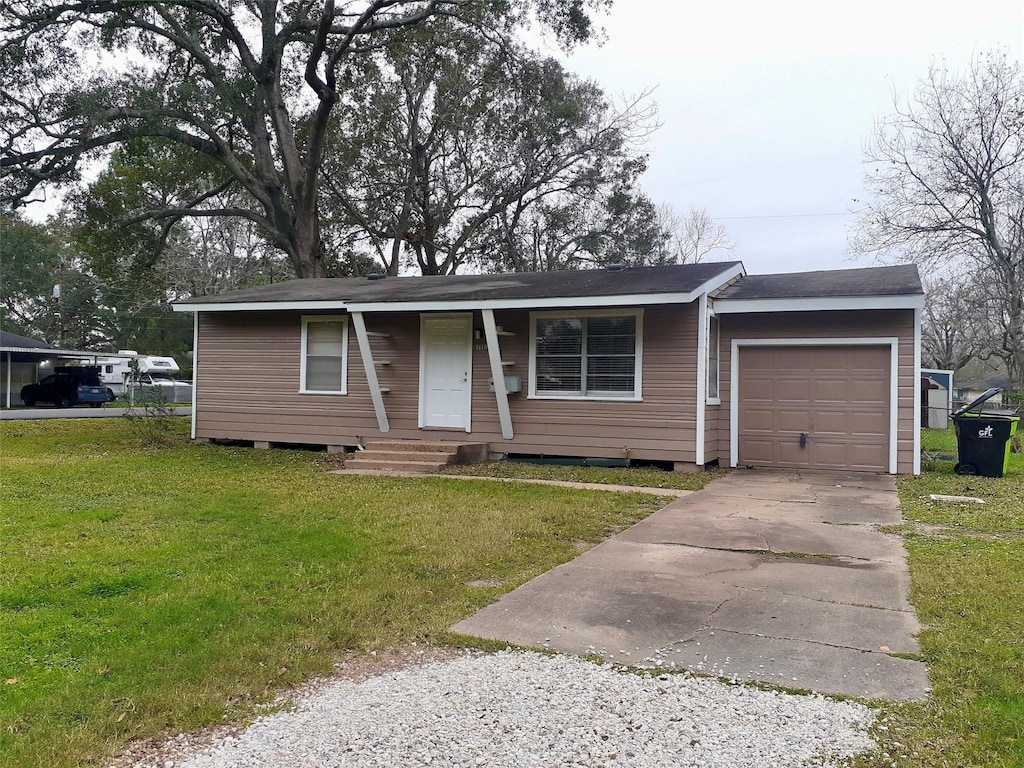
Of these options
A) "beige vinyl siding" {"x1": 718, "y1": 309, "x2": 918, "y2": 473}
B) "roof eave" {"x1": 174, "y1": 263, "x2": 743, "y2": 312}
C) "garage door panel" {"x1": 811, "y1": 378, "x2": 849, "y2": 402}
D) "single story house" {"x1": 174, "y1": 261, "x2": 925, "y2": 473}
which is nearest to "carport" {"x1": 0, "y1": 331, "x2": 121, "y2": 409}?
"roof eave" {"x1": 174, "y1": 263, "x2": 743, "y2": 312}

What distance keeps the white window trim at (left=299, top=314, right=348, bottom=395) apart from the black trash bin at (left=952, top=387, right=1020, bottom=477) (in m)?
9.31

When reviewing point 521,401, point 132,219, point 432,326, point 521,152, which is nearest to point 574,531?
point 521,401

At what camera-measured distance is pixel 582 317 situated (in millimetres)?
11352

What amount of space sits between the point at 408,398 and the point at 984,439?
8.46 m

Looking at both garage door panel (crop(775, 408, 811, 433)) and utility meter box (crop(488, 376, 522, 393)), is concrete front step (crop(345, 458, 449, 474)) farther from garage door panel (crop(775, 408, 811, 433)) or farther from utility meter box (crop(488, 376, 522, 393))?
garage door panel (crop(775, 408, 811, 433))

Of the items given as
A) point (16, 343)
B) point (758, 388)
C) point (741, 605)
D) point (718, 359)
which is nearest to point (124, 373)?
point (16, 343)

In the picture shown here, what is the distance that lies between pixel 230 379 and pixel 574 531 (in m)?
9.34

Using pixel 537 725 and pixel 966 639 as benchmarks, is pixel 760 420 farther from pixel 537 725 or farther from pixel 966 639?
pixel 537 725

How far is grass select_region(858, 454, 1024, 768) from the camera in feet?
8.78

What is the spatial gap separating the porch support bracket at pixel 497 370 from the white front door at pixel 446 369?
534 mm

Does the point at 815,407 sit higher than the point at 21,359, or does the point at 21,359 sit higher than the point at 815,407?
the point at 21,359

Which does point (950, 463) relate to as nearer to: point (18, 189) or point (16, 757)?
point (16, 757)

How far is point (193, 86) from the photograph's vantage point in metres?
16.5

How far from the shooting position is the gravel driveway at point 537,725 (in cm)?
261
